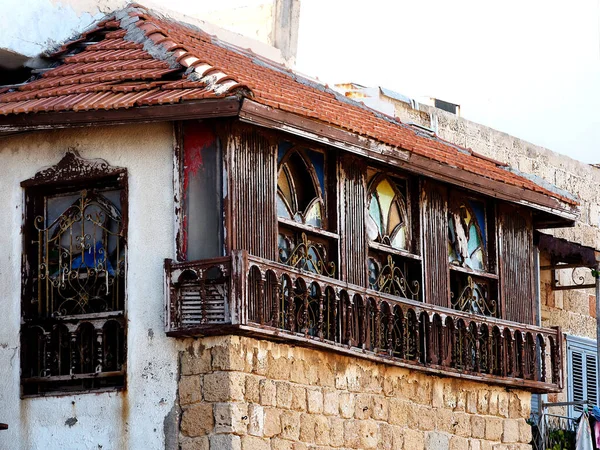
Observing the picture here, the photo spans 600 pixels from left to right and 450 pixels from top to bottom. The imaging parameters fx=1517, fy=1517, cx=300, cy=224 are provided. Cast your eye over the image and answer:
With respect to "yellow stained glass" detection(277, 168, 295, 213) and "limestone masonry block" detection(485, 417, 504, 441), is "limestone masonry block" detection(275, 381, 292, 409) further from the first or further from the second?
"limestone masonry block" detection(485, 417, 504, 441)

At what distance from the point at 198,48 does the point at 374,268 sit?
93.2 inches

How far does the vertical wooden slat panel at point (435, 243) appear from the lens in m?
13.3

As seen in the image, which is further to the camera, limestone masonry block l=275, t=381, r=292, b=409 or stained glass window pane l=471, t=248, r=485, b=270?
stained glass window pane l=471, t=248, r=485, b=270

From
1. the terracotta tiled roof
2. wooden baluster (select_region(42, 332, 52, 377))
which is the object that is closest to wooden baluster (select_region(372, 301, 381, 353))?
the terracotta tiled roof

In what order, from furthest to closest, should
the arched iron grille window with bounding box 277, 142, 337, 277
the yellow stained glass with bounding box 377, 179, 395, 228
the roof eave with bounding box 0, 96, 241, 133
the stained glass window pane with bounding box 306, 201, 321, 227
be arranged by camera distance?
the yellow stained glass with bounding box 377, 179, 395, 228, the stained glass window pane with bounding box 306, 201, 321, 227, the arched iron grille window with bounding box 277, 142, 337, 277, the roof eave with bounding box 0, 96, 241, 133

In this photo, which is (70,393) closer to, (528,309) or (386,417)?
(386,417)

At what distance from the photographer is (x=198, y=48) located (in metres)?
12.7

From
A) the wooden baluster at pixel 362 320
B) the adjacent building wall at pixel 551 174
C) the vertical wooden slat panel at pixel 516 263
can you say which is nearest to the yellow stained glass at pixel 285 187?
the wooden baluster at pixel 362 320

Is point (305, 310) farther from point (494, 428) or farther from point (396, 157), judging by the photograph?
point (494, 428)

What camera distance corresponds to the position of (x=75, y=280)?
38.5ft

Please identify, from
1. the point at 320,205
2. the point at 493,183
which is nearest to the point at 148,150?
the point at 320,205

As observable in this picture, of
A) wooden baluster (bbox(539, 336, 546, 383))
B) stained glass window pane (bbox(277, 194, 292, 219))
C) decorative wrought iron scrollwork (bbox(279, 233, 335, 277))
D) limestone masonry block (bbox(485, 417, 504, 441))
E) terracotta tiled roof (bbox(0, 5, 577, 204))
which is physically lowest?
limestone masonry block (bbox(485, 417, 504, 441))

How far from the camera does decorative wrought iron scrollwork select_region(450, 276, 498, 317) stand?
1372cm

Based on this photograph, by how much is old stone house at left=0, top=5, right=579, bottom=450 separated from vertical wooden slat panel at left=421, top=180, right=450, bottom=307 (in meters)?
0.02
